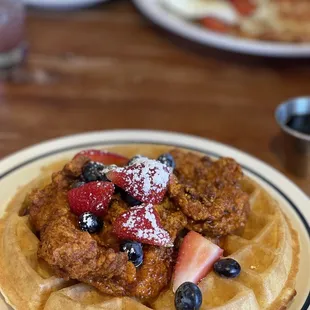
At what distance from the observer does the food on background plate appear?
374 cm

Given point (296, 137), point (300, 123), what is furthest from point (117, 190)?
point (300, 123)

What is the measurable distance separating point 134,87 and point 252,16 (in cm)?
123

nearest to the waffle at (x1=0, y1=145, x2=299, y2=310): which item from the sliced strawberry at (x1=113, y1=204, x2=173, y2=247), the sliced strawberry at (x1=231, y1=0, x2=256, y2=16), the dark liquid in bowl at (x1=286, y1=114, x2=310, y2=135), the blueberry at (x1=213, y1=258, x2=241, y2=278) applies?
the blueberry at (x1=213, y1=258, x2=241, y2=278)

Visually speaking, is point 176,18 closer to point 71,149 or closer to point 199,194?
point 71,149

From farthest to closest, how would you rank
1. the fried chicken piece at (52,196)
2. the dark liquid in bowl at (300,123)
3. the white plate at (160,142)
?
the dark liquid in bowl at (300,123)
the white plate at (160,142)
the fried chicken piece at (52,196)

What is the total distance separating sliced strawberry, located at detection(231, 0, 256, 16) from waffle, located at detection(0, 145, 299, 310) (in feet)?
7.44

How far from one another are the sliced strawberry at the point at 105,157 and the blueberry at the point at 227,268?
0.51 metres

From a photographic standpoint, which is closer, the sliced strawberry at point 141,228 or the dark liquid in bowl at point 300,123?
the sliced strawberry at point 141,228

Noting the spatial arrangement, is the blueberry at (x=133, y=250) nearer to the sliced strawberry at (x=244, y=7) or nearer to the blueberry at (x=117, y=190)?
A: the blueberry at (x=117, y=190)

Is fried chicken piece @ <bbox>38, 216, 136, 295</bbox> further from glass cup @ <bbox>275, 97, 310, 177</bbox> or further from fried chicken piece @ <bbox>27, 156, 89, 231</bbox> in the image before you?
glass cup @ <bbox>275, 97, 310, 177</bbox>

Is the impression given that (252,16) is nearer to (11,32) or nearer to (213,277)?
(11,32)

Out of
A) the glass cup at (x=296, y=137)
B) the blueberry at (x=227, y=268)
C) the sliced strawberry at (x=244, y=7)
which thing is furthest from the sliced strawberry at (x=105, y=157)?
the sliced strawberry at (x=244, y=7)

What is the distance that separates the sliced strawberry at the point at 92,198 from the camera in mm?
1756

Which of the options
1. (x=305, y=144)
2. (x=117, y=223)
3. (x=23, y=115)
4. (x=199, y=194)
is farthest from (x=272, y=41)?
(x=117, y=223)
